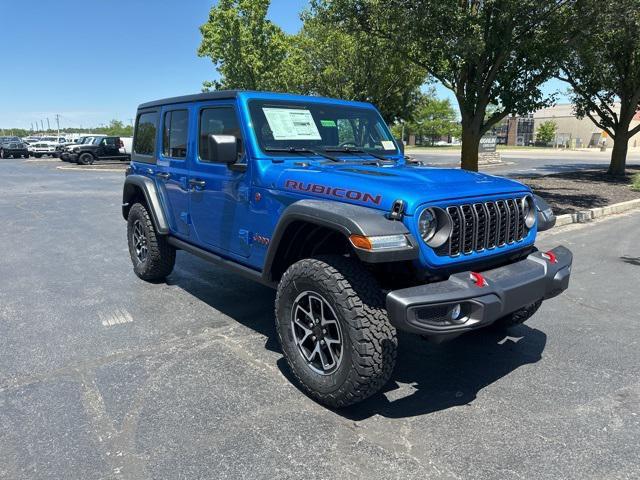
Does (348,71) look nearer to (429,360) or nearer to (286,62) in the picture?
(286,62)

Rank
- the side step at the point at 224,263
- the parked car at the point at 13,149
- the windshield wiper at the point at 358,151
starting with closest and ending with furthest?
the side step at the point at 224,263, the windshield wiper at the point at 358,151, the parked car at the point at 13,149

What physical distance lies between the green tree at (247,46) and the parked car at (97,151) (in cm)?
1095

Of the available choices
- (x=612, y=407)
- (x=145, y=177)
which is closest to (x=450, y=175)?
(x=612, y=407)

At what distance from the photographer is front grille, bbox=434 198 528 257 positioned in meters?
3.00

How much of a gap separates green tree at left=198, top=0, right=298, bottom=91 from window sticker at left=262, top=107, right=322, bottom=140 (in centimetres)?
1819

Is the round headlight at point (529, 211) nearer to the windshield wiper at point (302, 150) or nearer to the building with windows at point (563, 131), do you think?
the windshield wiper at point (302, 150)

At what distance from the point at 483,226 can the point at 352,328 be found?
3.57ft

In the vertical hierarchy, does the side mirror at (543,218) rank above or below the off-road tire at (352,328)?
above

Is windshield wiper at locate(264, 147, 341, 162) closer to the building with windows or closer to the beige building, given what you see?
the building with windows

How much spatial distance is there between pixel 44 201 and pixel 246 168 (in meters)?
11.0

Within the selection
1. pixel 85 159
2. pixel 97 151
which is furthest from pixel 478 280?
pixel 97 151

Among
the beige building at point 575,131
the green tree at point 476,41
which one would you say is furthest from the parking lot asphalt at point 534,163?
the beige building at point 575,131

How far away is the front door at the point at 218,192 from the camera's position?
3.88 meters

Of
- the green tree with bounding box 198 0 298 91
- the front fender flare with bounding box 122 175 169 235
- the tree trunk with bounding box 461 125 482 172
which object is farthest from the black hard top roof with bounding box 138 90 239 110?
the green tree with bounding box 198 0 298 91
